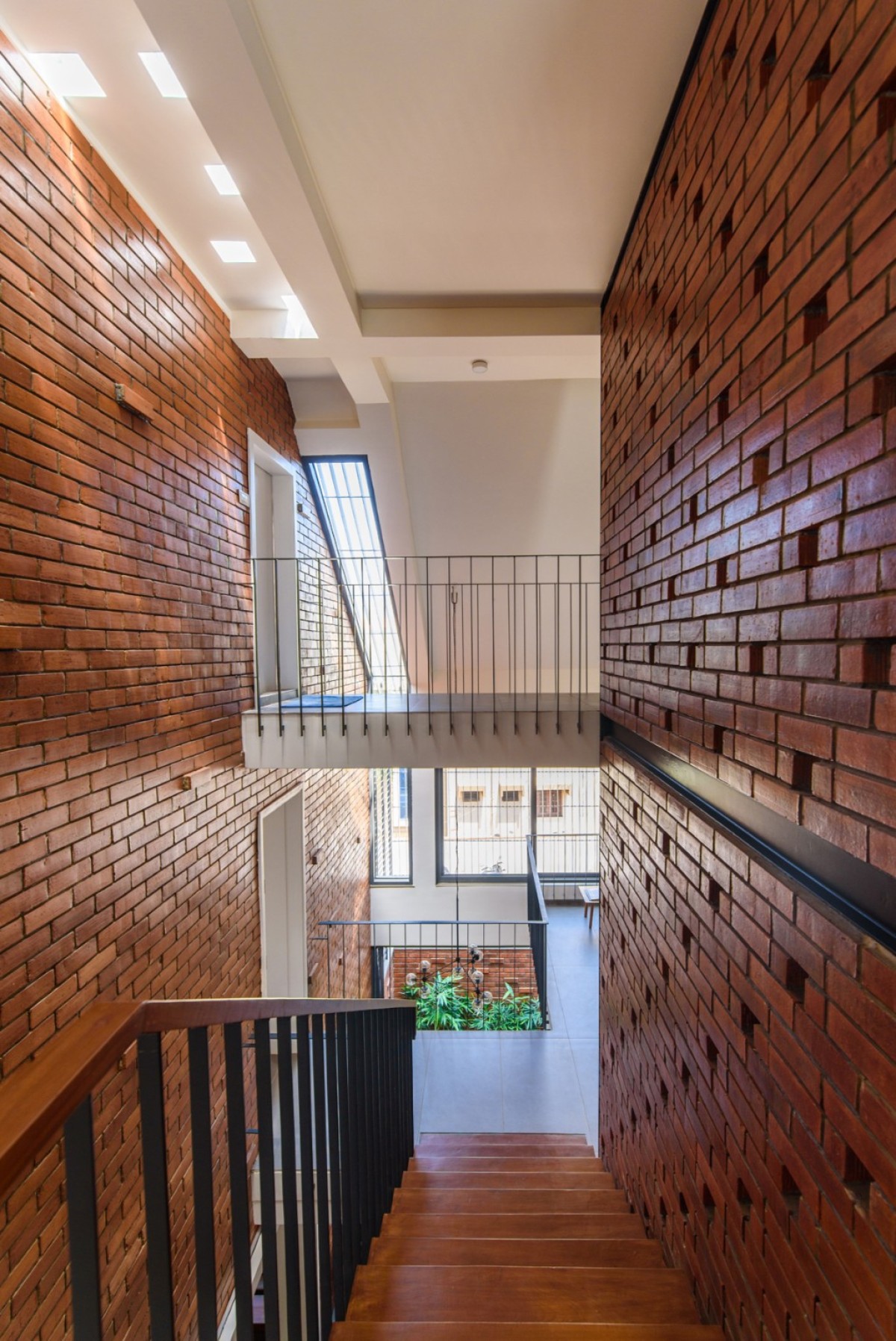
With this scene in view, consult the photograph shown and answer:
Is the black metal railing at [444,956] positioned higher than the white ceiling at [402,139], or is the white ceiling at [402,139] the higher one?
the white ceiling at [402,139]

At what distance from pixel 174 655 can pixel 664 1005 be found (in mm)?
2567

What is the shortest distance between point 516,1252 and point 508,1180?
3.49 feet

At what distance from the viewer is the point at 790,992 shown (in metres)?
1.21

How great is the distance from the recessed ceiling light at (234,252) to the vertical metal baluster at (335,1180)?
350 cm

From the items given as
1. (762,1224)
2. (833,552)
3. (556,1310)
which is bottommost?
(556,1310)

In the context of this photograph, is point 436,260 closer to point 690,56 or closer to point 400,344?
point 400,344

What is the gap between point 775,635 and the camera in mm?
1268

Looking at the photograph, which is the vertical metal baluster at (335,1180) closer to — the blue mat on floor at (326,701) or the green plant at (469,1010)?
the blue mat on floor at (326,701)

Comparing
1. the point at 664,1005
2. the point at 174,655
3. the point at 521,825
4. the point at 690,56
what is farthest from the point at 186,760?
the point at 521,825

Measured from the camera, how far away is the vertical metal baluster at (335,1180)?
4.99 ft

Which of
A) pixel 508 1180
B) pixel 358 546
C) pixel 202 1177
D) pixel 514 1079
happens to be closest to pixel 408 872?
pixel 514 1079

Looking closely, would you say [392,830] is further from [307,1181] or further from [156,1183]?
[156,1183]

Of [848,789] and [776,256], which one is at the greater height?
[776,256]

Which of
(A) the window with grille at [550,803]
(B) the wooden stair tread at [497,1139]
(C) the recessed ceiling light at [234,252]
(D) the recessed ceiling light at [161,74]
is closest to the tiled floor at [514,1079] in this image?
(B) the wooden stair tread at [497,1139]
